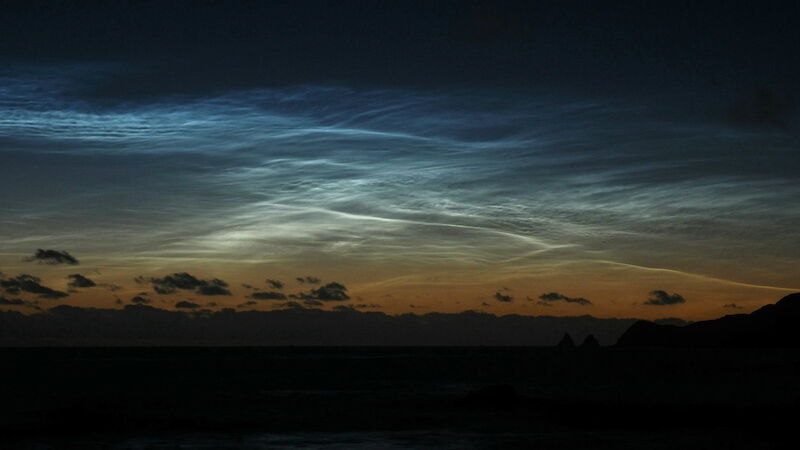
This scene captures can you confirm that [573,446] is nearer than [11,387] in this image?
Yes

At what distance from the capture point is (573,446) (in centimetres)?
4794

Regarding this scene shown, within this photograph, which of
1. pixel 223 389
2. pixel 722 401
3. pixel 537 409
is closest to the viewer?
pixel 537 409

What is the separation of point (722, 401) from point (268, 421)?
4136 cm

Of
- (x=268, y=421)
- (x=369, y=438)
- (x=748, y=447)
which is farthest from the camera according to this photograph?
(x=268, y=421)

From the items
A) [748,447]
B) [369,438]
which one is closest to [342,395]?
[369,438]

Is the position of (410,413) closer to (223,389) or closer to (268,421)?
(268,421)

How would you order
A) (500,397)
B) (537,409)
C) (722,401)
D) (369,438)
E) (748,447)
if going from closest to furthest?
(748,447) → (369,438) → (537,409) → (500,397) → (722,401)

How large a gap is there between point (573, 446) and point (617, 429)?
31.0 feet

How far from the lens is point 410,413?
69500mm

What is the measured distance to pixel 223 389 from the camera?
102188 mm

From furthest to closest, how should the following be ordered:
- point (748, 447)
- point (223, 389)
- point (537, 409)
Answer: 1. point (223, 389)
2. point (537, 409)
3. point (748, 447)

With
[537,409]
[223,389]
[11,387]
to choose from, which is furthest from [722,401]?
[11,387]

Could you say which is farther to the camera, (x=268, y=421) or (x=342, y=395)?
(x=342, y=395)

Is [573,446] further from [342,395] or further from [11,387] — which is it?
[11,387]
